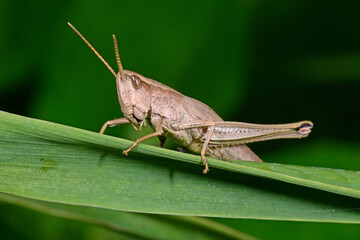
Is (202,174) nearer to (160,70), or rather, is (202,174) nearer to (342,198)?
(342,198)

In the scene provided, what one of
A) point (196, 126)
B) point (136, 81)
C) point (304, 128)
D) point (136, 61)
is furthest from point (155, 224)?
point (136, 61)

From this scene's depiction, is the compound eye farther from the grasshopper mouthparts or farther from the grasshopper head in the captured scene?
the grasshopper mouthparts

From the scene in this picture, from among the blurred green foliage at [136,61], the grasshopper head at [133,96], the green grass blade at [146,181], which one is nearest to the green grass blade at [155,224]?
the green grass blade at [146,181]

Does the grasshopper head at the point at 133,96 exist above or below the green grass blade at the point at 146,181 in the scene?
above

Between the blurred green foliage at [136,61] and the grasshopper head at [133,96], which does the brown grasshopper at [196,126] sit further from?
the blurred green foliage at [136,61]

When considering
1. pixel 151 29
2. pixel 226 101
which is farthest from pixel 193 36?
pixel 226 101
